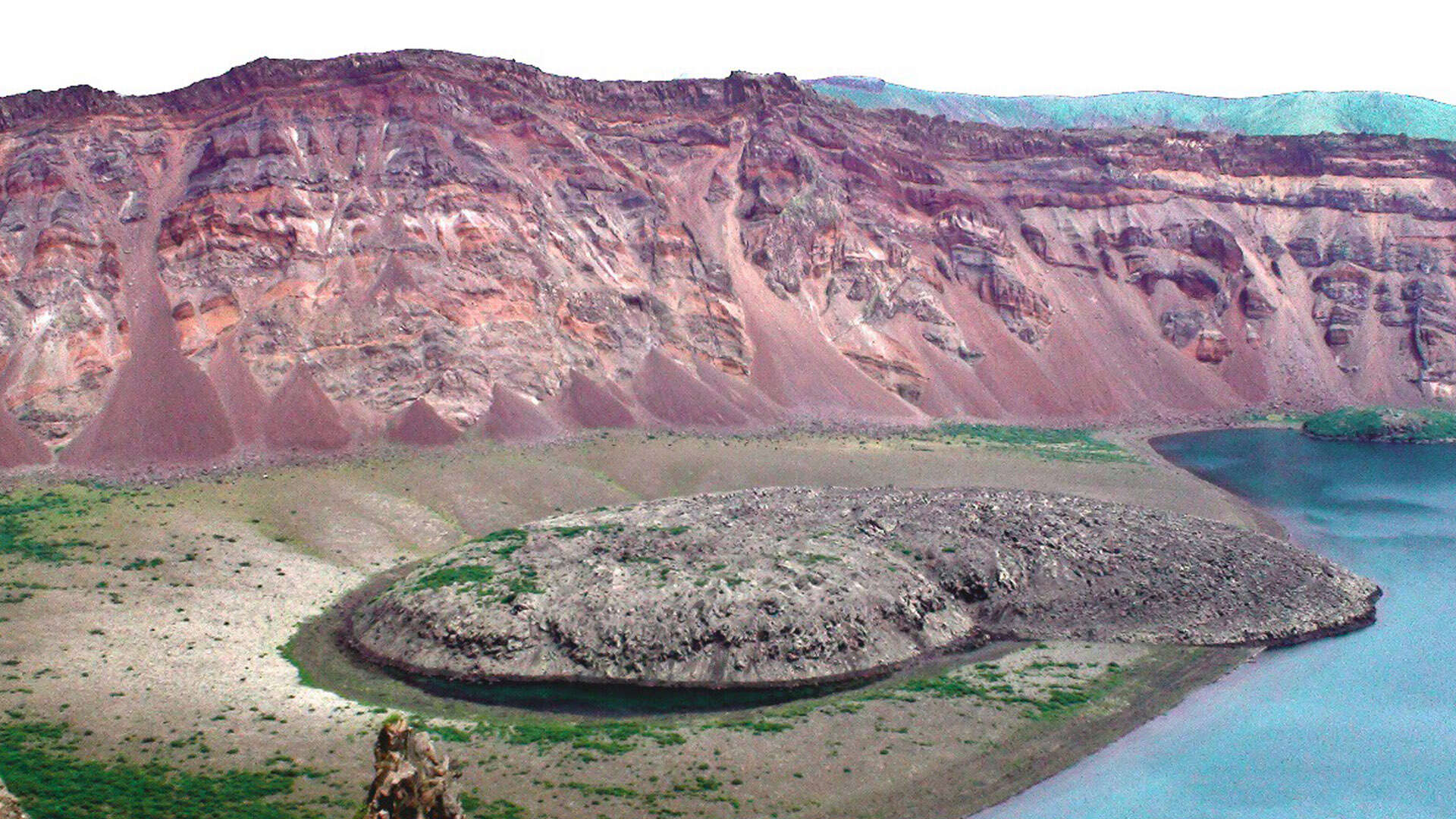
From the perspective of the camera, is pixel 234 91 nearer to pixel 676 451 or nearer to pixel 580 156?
pixel 580 156

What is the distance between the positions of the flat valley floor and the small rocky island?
53.2 m

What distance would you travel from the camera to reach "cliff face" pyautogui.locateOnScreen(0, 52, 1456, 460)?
206 ft

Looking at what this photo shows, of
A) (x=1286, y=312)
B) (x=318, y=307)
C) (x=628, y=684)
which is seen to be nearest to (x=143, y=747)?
(x=628, y=684)

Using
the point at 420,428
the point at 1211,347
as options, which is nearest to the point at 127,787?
the point at 420,428

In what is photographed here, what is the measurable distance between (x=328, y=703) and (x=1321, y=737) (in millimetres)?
27683

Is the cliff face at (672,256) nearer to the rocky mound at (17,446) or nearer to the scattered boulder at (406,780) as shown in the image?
the rocky mound at (17,446)

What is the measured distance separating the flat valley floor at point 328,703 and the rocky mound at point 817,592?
6.82 feet

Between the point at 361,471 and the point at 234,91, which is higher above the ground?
the point at 234,91

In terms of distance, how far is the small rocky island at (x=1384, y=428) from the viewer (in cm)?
8094

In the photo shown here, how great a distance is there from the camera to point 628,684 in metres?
33.9

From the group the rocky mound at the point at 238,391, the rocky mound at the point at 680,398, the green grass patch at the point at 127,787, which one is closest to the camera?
the green grass patch at the point at 127,787

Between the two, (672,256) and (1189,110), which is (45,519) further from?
(1189,110)

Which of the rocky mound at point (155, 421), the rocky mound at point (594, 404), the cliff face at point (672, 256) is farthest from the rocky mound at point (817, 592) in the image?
the cliff face at point (672, 256)

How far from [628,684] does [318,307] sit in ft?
131
